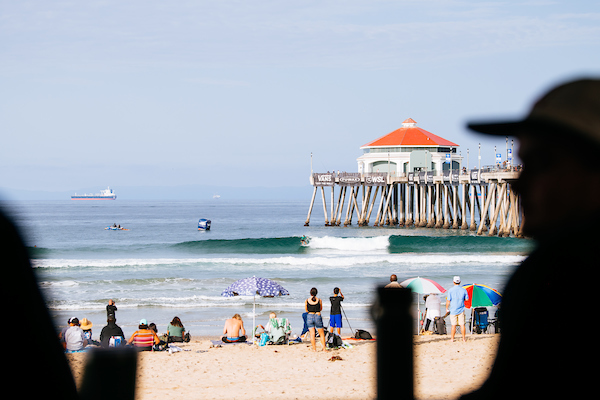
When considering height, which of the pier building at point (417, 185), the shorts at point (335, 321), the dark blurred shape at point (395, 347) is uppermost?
the pier building at point (417, 185)

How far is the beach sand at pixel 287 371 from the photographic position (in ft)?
38.7

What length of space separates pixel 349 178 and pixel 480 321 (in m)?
43.5

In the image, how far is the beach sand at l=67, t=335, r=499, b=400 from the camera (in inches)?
464

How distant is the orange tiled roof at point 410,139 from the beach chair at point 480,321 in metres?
52.6

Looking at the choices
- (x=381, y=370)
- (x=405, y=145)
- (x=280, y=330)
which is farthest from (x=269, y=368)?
(x=405, y=145)

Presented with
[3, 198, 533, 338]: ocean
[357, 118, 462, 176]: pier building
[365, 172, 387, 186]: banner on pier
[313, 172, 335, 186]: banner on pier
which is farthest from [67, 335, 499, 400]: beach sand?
[357, 118, 462, 176]: pier building

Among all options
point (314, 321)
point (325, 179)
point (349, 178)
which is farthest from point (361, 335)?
point (325, 179)

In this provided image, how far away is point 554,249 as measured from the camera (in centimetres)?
69

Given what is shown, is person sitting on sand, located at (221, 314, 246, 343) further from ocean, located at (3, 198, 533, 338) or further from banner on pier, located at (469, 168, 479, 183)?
banner on pier, located at (469, 168, 479, 183)

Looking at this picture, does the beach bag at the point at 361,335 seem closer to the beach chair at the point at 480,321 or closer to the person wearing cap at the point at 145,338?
the beach chair at the point at 480,321

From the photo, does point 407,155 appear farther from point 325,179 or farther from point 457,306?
point 457,306

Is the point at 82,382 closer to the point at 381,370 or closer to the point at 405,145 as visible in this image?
the point at 381,370

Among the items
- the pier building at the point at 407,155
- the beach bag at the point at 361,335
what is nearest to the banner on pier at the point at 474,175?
the pier building at the point at 407,155

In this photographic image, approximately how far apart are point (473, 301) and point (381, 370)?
16.5 m
